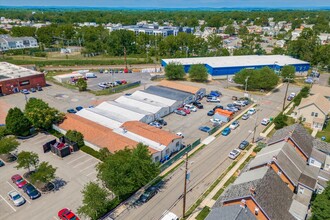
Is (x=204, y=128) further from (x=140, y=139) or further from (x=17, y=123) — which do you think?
(x=17, y=123)

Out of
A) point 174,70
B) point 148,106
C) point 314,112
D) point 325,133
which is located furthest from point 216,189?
point 174,70

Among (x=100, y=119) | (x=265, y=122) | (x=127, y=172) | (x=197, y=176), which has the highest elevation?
(x=127, y=172)

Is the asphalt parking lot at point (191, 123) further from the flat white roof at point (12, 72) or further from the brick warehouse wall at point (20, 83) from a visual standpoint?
the flat white roof at point (12, 72)

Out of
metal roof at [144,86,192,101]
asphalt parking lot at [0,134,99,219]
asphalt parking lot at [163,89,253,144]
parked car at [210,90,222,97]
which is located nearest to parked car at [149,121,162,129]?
asphalt parking lot at [163,89,253,144]

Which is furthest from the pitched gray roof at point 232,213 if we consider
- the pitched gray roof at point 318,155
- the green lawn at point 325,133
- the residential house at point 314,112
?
the residential house at point 314,112

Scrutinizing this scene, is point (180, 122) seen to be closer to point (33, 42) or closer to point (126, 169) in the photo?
point (126, 169)
